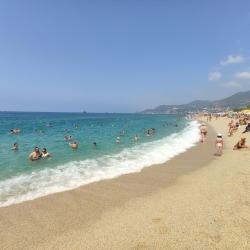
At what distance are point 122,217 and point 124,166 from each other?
19.4 ft

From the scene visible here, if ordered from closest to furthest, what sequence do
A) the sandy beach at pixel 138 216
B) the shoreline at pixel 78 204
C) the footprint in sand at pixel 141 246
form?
the footprint in sand at pixel 141 246
the sandy beach at pixel 138 216
the shoreline at pixel 78 204

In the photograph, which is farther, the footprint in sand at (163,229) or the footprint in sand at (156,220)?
the footprint in sand at (156,220)

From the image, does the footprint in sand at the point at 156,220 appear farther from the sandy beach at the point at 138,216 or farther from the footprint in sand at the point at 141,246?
the footprint in sand at the point at 141,246

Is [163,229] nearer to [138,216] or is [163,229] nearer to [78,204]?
[138,216]

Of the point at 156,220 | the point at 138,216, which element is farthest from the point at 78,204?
the point at 156,220

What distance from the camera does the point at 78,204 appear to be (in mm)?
7090

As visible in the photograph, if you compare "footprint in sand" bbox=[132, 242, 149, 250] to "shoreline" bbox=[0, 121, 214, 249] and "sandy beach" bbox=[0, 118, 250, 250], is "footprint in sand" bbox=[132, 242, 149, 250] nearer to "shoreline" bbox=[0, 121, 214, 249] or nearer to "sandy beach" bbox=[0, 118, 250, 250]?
"sandy beach" bbox=[0, 118, 250, 250]

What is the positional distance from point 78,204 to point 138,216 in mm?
2072

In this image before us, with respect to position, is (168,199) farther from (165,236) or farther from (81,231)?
(81,231)

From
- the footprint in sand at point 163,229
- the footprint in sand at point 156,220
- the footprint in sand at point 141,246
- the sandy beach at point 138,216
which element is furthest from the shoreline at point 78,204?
the footprint in sand at point 163,229

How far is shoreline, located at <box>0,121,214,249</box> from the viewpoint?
5.51 meters

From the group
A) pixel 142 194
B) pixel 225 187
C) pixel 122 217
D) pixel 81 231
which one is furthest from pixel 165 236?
pixel 225 187

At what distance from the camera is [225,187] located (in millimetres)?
8141

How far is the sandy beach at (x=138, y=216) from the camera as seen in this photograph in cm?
495
